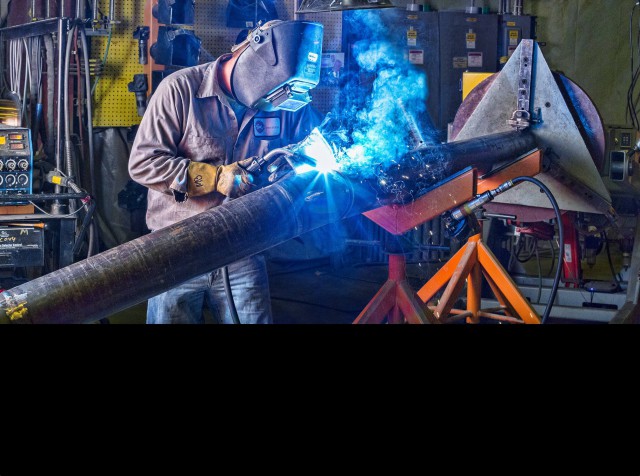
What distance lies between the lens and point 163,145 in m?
2.36

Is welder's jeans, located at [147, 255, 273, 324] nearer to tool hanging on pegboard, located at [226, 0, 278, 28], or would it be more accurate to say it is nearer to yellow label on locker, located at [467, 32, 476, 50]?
tool hanging on pegboard, located at [226, 0, 278, 28]

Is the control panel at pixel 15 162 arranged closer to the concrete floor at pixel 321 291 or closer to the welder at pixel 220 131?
the concrete floor at pixel 321 291

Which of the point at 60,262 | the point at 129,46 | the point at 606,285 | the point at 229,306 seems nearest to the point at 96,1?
the point at 129,46

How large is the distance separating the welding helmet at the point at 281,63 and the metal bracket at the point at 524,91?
1080 millimetres

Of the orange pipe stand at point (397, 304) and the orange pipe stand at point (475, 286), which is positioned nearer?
the orange pipe stand at point (397, 304)

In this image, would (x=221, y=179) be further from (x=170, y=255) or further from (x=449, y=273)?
(x=449, y=273)

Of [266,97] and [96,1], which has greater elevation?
[96,1]

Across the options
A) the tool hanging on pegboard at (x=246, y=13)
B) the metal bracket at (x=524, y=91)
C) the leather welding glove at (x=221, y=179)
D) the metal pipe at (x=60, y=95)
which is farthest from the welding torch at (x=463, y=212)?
the tool hanging on pegboard at (x=246, y=13)

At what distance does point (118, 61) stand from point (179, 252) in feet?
13.4

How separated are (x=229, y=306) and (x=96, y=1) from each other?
3.32 meters

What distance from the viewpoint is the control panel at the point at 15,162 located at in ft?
12.4

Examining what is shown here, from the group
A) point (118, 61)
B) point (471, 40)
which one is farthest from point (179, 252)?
point (471, 40)
